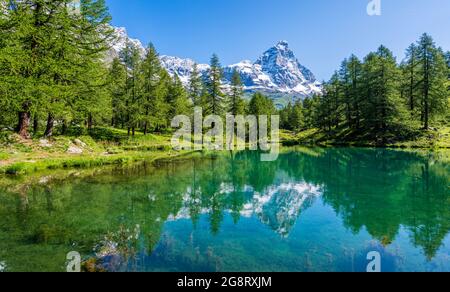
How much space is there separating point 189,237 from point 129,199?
6790 millimetres

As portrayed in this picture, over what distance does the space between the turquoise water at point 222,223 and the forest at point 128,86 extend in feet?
44.7

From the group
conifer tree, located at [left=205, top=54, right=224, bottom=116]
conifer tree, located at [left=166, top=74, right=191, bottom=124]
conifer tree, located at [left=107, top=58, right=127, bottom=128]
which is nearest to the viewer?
conifer tree, located at [left=107, top=58, right=127, bottom=128]

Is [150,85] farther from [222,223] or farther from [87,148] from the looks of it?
[222,223]

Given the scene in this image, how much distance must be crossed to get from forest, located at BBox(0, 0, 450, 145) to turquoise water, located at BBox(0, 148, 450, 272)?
1363 centimetres

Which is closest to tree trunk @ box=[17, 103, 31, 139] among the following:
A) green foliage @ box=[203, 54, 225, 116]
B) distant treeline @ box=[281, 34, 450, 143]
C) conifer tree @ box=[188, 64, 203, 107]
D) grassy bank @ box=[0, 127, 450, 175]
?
grassy bank @ box=[0, 127, 450, 175]

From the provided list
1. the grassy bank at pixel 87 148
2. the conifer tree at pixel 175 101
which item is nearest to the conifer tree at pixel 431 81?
the grassy bank at pixel 87 148

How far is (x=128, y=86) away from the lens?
164ft

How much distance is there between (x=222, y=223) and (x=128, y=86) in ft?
139

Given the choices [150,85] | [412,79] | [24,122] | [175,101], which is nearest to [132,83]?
[150,85]

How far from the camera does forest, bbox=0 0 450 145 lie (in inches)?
1164

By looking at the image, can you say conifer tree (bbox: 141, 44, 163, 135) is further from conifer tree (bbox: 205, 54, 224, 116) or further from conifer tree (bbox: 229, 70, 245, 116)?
conifer tree (bbox: 229, 70, 245, 116)

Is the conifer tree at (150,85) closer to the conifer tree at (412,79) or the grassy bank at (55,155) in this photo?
the grassy bank at (55,155)

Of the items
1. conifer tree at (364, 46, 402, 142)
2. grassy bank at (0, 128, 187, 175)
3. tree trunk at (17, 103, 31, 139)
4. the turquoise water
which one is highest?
conifer tree at (364, 46, 402, 142)

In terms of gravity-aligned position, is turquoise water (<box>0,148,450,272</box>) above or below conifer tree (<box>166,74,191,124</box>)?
below
